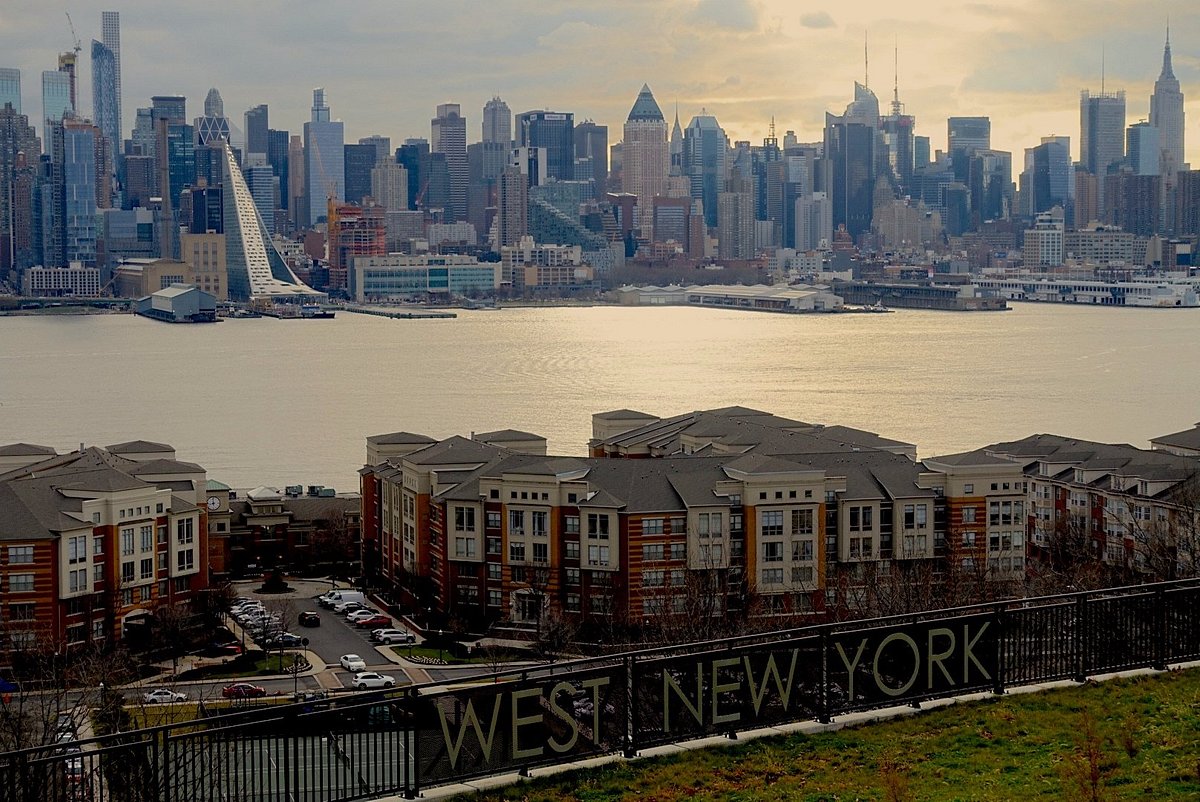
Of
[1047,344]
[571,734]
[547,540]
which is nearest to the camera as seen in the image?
[571,734]

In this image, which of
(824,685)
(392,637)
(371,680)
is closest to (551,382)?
(392,637)

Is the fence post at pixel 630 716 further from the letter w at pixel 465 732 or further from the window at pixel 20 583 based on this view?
the window at pixel 20 583

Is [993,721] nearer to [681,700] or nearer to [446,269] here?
[681,700]

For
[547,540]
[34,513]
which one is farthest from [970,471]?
[34,513]

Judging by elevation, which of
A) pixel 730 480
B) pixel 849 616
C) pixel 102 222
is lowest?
pixel 849 616

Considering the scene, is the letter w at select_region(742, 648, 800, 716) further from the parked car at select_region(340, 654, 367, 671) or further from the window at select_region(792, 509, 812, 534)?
the window at select_region(792, 509, 812, 534)

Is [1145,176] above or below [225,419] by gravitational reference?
above
